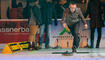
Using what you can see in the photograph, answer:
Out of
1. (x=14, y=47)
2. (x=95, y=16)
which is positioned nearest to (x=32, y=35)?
(x=14, y=47)

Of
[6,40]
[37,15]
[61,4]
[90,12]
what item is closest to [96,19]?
[90,12]

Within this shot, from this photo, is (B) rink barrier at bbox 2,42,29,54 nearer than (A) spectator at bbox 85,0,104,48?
Yes

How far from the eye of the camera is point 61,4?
9.58 metres

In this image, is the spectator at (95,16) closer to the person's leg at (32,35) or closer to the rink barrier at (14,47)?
the person's leg at (32,35)

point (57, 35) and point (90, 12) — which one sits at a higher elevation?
point (90, 12)

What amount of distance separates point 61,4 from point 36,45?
176 centimetres

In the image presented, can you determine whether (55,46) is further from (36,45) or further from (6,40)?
(6,40)

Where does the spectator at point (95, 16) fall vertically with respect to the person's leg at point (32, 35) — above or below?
above

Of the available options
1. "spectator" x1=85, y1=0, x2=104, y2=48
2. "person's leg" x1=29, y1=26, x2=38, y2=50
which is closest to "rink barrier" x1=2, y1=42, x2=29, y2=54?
"person's leg" x1=29, y1=26, x2=38, y2=50

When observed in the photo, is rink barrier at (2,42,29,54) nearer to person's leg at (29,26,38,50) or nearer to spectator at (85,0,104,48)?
person's leg at (29,26,38,50)

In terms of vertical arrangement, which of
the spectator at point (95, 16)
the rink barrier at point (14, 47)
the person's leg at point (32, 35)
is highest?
the spectator at point (95, 16)

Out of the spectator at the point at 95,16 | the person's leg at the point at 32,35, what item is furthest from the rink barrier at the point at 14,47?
the spectator at the point at 95,16

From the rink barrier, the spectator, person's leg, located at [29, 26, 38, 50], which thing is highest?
the spectator

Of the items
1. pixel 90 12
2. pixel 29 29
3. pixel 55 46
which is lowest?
pixel 55 46
